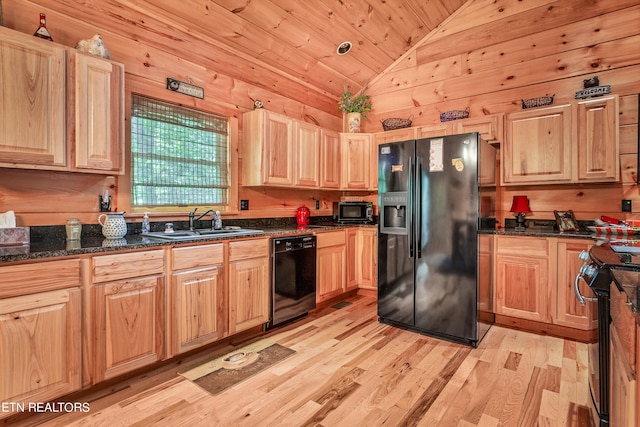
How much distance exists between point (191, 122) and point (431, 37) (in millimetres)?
3187

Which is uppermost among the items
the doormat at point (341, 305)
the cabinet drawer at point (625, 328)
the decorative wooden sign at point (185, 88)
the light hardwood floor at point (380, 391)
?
the decorative wooden sign at point (185, 88)

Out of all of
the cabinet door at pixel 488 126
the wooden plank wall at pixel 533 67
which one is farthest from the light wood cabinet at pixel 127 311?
the wooden plank wall at pixel 533 67

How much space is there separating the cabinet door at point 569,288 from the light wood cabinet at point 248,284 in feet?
8.41

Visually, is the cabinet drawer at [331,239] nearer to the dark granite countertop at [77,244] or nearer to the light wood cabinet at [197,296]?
the dark granite countertop at [77,244]

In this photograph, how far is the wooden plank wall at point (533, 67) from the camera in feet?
10.2

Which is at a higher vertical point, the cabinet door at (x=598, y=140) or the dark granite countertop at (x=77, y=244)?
the cabinet door at (x=598, y=140)

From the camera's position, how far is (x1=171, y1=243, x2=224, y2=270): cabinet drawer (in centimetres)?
233

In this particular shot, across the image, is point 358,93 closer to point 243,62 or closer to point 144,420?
point 243,62

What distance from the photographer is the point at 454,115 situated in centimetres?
385

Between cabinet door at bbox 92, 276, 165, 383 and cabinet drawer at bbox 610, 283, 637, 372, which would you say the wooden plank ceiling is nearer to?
cabinet door at bbox 92, 276, 165, 383

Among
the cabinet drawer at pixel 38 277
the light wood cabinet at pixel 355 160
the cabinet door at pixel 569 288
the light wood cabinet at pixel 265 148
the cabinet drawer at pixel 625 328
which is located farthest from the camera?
the light wood cabinet at pixel 355 160

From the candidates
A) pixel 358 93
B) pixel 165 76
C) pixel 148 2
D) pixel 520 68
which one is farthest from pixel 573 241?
pixel 148 2

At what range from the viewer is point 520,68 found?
143 inches

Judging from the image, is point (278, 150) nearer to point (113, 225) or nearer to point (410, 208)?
point (410, 208)
